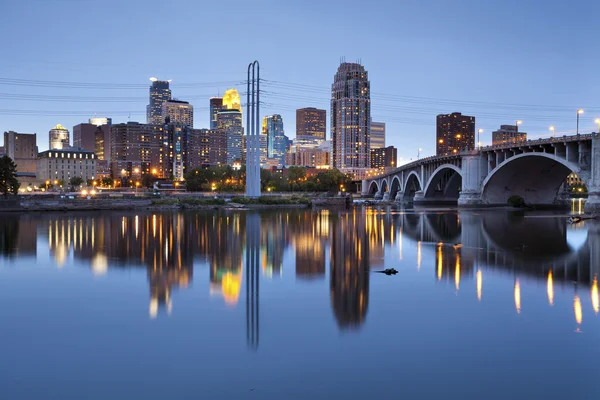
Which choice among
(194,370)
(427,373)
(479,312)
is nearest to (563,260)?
(479,312)

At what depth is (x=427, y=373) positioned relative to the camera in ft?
31.8

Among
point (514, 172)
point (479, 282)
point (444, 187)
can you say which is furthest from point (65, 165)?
point (479, 282)

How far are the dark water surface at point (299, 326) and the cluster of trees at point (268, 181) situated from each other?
438ft

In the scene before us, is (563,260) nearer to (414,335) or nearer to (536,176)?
(414,335)

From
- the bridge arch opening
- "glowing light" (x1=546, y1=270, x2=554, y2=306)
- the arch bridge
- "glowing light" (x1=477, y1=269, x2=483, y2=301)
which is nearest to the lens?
"glowing light" (x1=546, y1=270, x2=554, y2=306)

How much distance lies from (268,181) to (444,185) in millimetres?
65013

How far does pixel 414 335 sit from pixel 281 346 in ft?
10.2

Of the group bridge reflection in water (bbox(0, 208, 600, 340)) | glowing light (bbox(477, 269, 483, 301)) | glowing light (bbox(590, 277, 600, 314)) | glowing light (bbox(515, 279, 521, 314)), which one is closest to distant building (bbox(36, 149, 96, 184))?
bridge reflection in water (bbox(0, 208, 600, 340))

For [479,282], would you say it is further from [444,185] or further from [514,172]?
[444,185]

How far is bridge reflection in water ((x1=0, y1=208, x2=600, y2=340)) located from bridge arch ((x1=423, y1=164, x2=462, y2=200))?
66595 mm

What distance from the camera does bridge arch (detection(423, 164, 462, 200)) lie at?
4227 inches

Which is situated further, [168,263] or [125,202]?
[125,202]

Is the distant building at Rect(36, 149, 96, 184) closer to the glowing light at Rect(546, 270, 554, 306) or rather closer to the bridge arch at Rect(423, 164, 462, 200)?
the bridge arch at Rect(423, 164, 462, 200)

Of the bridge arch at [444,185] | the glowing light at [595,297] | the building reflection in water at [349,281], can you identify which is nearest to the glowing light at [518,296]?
the glowing light at [595,297]
